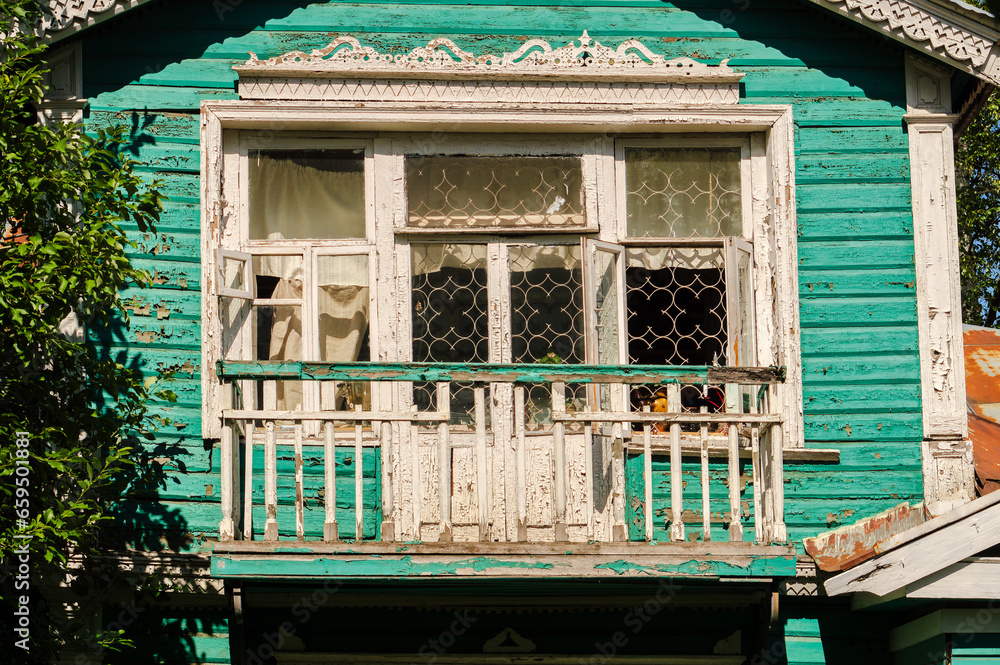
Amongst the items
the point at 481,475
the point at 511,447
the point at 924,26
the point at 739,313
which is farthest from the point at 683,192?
the point at 481,475

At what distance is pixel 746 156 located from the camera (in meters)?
8.20

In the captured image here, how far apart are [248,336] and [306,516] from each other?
115 centimetres

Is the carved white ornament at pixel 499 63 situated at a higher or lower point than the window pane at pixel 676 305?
higher

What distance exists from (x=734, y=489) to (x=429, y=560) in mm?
1670

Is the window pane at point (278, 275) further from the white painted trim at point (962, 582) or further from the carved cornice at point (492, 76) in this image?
the white painted trim at point (962, 582)

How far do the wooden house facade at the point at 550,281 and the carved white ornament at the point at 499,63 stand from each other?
0.07 feet

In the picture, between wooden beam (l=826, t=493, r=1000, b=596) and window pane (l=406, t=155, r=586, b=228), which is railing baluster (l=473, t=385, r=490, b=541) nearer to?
window pane (l=406, t=155, r=586, b=228)

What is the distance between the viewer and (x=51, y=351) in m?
6.67

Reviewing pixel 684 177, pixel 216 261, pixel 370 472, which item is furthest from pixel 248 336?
pixel 684 177

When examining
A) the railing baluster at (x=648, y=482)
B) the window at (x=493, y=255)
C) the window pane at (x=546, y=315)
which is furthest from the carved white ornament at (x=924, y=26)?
the railing baluster at (x=648, y=482)

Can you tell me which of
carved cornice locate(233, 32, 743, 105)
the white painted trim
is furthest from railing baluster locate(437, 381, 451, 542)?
the white painted trim

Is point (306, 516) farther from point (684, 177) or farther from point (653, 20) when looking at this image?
point (653, 20)

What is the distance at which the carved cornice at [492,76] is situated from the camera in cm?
788

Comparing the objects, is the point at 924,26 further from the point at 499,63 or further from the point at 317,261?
the point at 317,261
